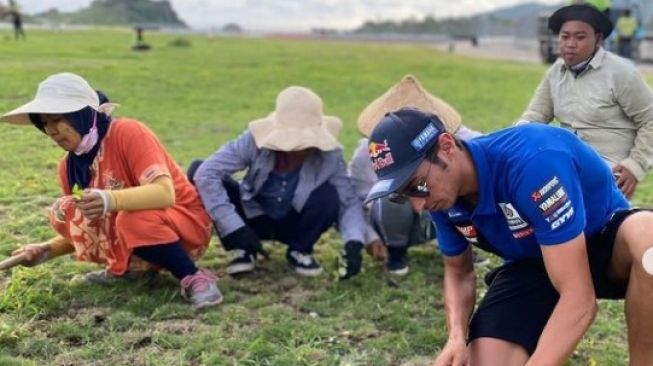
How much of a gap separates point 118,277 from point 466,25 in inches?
2561

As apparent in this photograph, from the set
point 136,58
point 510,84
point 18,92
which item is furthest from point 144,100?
point 136,58

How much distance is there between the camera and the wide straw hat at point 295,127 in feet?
13.6

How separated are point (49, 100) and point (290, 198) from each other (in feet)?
4.52

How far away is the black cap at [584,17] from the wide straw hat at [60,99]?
85.5 inches

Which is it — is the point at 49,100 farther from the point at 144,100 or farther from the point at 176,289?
the point at 144,100

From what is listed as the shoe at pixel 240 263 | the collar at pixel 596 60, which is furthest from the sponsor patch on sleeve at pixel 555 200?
the shoe at pixel 240 263

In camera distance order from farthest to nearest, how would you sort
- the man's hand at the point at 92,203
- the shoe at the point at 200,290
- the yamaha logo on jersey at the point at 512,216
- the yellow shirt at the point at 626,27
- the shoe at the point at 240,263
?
1. the yellow shirt at the point at 626,27
2. the shoe at the point at 240,263
3. the shoe at the point at 200,290
4. the man's hand at the point at 92,203
5. the yamaha logo on jersey at the point at 512,216

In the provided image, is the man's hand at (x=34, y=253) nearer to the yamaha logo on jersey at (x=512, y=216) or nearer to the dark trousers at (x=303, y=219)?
the dark trousers at (x=303, y=219)

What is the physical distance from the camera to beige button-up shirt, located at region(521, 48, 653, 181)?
3.89 metres

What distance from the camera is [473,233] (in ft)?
9.00

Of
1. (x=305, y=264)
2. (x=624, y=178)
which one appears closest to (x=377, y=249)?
(x=305, y=264)

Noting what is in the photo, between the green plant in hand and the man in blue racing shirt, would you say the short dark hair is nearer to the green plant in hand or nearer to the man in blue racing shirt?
the man in blue racing shirt

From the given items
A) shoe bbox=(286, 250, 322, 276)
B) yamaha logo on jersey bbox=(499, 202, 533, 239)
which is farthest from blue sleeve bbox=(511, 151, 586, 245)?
shoe bbox=(286, 250, 322, 276)

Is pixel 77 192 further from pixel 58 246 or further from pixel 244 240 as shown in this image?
pixel 244 240
